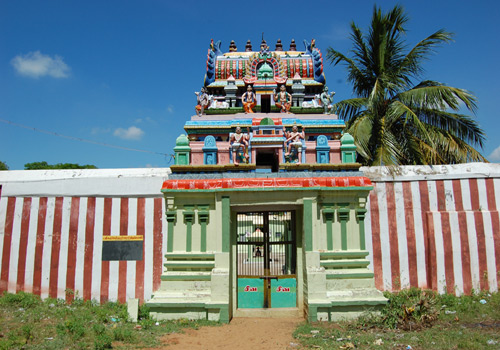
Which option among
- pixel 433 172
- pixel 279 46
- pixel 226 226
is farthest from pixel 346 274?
pixel 279 46

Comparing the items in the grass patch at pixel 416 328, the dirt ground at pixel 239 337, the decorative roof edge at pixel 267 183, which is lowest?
the dirt ground at pixel 239 337

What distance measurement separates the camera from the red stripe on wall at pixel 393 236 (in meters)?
10.3

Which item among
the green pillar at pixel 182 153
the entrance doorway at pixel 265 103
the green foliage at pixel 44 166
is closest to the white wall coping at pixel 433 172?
the entrance doorway at pixel 265 103

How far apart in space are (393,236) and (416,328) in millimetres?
3216

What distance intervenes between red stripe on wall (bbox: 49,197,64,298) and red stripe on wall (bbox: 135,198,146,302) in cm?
222

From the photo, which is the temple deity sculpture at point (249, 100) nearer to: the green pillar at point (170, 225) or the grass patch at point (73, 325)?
the green pillar at point (170, 225)

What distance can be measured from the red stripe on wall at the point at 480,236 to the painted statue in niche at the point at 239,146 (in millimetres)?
6540

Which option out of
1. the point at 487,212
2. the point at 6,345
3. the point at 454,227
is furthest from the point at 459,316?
the point at 6,345

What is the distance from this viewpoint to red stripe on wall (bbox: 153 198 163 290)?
10.2 meters

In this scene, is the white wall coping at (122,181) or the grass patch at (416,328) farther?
the white wall coping at (122,181)

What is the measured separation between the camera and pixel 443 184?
34.6 ft

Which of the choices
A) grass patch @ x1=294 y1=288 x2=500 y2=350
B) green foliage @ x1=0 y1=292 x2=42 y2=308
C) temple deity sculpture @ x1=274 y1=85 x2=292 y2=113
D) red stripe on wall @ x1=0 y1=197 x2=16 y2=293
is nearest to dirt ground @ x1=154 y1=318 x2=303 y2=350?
grass patch @ x1=294 y1=288 x2=500 y2=350

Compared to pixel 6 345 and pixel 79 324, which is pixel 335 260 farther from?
pixel 6 345

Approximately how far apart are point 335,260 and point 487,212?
4871 millimetres
